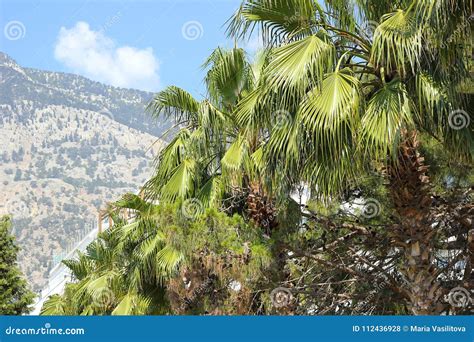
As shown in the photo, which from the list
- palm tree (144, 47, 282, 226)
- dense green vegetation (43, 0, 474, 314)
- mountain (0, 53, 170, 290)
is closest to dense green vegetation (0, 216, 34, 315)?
dense green vegetation (43, 0, 474, 314)

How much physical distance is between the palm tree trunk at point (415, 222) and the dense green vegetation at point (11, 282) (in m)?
22.1

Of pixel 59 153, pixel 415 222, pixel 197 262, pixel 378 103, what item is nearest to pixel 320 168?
pixel 378 103

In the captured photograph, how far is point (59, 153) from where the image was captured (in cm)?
16950

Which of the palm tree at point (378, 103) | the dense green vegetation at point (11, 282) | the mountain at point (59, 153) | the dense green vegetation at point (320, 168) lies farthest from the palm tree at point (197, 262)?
the mountain at point (59, 153)

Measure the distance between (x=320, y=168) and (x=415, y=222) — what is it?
159cm

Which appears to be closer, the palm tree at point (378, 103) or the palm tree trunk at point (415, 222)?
the palm tree at point (378, 103)

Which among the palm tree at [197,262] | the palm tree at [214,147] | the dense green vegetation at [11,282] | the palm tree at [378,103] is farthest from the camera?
the dense green vegetation at [11,282]

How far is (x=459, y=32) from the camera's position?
8.67 metres

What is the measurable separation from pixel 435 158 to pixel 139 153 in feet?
516

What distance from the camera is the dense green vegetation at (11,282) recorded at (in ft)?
95.7

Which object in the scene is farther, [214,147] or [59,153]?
[59,153]

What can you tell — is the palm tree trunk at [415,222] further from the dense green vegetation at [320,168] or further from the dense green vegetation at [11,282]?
the dense green vegetation at [11,282]

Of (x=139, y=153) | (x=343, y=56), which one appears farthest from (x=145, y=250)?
(x=139, y=153)

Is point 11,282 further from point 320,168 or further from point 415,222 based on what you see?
point 320,168
